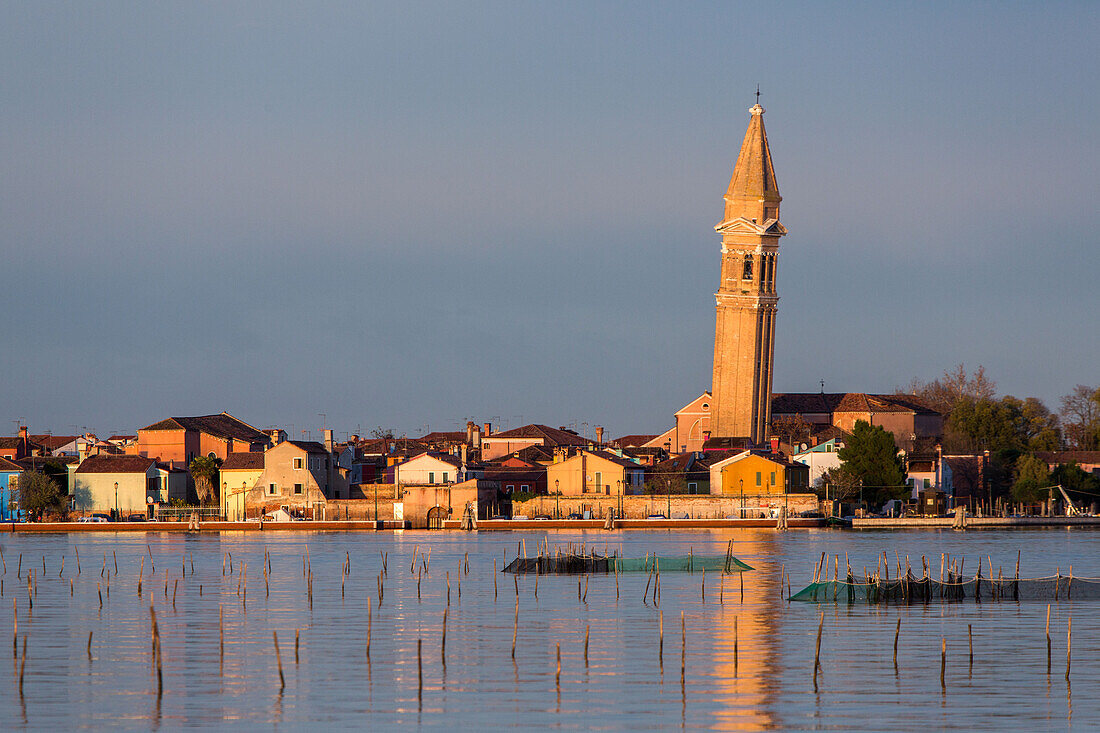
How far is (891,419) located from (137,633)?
78.9m

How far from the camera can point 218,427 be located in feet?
320

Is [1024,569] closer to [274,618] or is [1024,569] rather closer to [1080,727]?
[274,618]

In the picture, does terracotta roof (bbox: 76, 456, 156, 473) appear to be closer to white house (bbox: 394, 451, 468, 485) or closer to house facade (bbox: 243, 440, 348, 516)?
house facade (bbox: 243, 440, 348, 516)

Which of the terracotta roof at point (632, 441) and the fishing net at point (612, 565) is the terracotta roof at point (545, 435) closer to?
the terracotta roof at point (632, 441)

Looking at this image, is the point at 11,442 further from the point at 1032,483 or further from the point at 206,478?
the point at 1032,483

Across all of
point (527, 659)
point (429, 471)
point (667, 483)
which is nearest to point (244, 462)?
point (429, 471)

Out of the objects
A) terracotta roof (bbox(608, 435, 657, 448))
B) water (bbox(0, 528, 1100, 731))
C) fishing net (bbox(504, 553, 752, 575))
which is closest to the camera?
water (bbox(0, 528, 1100, 731))

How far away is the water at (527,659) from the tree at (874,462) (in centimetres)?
3491

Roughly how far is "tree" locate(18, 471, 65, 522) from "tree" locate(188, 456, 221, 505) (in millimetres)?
6913

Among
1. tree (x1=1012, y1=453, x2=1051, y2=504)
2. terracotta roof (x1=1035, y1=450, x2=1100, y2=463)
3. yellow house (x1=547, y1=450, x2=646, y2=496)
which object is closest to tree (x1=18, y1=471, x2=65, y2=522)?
yellow house (x1=547, y1=450, x2=646, y2=496)

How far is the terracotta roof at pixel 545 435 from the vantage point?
10494 centimetres

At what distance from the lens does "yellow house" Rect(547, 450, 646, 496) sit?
86.4 m

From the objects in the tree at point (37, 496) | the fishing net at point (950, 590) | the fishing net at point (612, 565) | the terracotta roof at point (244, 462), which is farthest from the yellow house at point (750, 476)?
the fishing net at point (950, 590)

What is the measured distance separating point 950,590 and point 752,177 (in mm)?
72980
